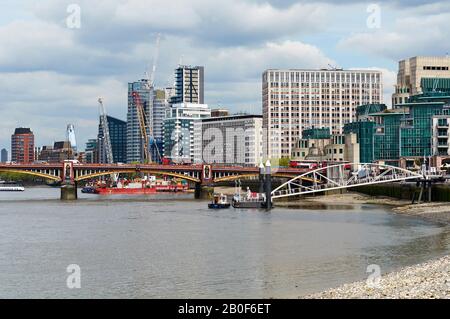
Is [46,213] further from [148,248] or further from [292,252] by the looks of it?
[292,252]

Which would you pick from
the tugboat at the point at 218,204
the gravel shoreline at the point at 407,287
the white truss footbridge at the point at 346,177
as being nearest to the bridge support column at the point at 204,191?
the white truss footbridge at the point at 346,177

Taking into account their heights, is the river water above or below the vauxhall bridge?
below

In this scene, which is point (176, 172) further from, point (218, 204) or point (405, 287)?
point (405, 287)

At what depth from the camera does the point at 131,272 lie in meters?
53.8

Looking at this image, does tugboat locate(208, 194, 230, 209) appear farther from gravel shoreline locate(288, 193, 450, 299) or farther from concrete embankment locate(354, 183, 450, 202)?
gravel shoreline locate(288, 193, 450, 299)

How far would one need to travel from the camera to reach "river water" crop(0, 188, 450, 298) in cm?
4775

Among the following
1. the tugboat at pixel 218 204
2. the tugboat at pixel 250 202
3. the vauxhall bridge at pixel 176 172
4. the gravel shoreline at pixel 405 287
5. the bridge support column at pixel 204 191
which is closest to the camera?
the gravel shoreline at pixel 405 287

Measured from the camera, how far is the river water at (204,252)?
47750mm

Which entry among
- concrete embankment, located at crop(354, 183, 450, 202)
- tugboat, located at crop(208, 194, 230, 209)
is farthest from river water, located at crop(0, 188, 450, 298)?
tugboat, located at crop(208, 194, 230, 209)

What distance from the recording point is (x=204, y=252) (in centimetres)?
6456

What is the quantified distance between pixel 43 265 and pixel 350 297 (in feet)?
84.2

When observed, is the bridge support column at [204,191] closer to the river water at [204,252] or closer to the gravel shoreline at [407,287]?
the river water at [204,252]
